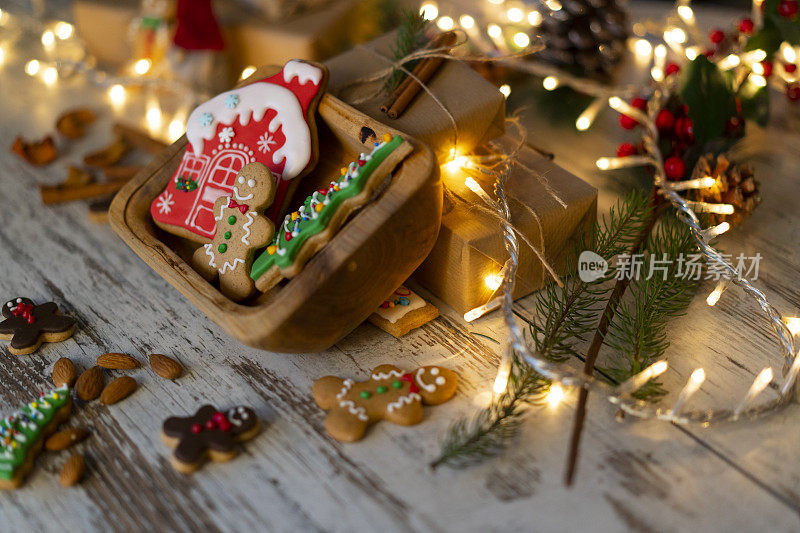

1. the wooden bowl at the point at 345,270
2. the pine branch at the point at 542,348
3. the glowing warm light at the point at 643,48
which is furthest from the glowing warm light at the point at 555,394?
the glowing warm light at the point at 643,48

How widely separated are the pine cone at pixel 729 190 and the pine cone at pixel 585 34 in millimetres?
498

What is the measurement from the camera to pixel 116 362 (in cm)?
94

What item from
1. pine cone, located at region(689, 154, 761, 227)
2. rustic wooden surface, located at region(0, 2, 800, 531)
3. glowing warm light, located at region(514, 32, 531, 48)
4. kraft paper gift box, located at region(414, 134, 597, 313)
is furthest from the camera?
glowing warm light, located at region(514, 32, 531, 48)

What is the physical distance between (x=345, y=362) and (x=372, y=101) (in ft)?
1.29

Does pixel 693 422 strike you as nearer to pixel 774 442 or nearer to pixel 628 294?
pixel 774 442

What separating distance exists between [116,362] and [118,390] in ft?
0.17

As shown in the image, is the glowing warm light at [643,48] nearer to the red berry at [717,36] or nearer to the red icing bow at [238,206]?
the red berry at [717,36]

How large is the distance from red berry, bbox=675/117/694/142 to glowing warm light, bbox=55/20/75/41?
4.74 feet

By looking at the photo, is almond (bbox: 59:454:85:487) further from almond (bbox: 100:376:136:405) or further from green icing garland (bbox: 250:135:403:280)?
green icing garland (bbox: 250:135:403:280)

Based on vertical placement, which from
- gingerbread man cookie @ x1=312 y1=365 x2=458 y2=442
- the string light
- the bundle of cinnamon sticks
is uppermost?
the bundle of cinnamon sticks

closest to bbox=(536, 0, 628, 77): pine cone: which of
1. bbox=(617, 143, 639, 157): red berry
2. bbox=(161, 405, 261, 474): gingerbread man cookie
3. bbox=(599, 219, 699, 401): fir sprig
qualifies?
bbox=(617, 143, 639, 157): red berry

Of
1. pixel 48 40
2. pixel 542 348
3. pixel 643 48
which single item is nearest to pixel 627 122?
pixel 643 48

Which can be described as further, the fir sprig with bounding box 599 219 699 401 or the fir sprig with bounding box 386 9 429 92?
the fir sprig with bounding box 386 9 429 92

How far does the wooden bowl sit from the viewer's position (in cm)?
84
